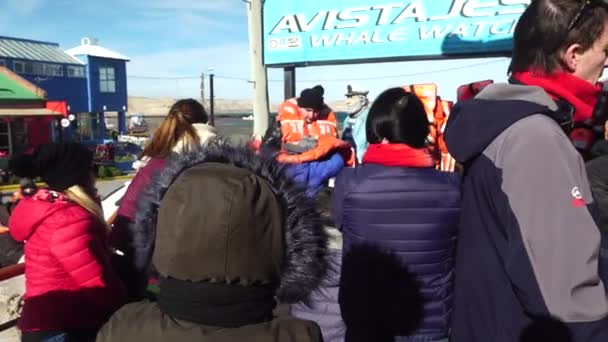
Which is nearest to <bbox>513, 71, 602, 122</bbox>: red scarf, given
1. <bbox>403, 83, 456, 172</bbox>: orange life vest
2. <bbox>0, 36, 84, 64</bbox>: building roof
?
<bbox>403, 83, 456, 172</bbox>: orange life vest

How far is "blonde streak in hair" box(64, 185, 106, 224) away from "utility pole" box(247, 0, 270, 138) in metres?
4.96

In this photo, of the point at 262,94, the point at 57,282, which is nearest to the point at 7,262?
the point at 262,94

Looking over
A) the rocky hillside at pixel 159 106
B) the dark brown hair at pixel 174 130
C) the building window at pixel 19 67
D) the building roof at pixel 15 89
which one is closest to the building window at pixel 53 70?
the building window at pixel 19 67

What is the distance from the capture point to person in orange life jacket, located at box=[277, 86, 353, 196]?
161 inches

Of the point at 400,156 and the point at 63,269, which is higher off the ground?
the point at 400,156

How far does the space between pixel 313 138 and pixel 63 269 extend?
242 cm

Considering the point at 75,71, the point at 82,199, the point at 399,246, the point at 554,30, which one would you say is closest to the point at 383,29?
the point at 399,246

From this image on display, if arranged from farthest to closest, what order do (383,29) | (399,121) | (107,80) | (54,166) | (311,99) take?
1. (107,80)
2. (383,29)
3. (311,99)
4. (54,166)
5. (399,121)

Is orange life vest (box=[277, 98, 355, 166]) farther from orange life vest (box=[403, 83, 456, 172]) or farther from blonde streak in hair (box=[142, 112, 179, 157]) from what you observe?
→ blonde streak in hair (box=[142, 112, 179, 157])

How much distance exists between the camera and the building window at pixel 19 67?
95.2ft

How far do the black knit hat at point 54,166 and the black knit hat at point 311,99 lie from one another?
231cm

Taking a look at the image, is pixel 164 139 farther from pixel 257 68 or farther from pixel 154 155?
pixel 257 68

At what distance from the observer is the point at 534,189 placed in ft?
3.99

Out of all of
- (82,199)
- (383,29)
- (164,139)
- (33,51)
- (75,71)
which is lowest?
(82,199)
